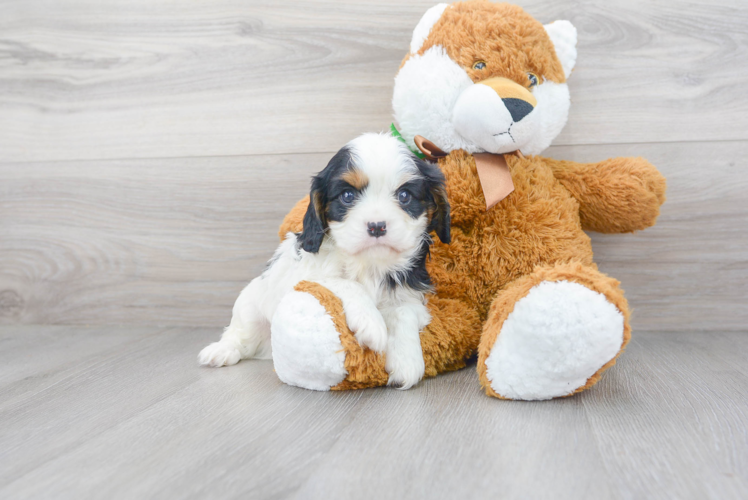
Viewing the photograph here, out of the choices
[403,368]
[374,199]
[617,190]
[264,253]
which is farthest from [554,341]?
[264,253]

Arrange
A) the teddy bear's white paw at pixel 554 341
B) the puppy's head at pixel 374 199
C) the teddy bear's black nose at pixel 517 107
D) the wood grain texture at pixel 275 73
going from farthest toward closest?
the wood grain texture at pixel 275 73 < the teddy bear's black nose at pixel 517 107 < the puppy's head at pixel 374 199 < the teddy bear's white paw at pixel 554 341

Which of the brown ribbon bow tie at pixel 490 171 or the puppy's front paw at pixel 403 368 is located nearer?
the puppy's front paw at pixel 403 368

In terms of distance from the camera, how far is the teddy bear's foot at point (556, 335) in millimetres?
996

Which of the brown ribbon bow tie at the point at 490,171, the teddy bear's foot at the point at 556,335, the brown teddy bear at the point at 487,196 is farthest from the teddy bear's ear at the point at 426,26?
the teddy bear's foot at the point at 556,335

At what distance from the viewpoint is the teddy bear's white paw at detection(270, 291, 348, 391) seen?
1082 millimetres

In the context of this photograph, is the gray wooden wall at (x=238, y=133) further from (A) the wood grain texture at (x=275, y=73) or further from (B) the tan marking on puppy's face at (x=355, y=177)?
(B) the tan marking on puppy's face at (x=355, y=177)

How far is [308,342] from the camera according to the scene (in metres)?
1.08

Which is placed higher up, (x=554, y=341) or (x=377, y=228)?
(x=377, y=228)

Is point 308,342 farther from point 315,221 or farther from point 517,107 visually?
point 517,107

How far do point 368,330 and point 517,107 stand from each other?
601 mm

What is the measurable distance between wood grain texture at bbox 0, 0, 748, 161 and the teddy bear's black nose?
0.47 meters

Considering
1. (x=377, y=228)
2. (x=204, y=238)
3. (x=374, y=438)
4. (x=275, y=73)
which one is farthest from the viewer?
(x=204, y=238)

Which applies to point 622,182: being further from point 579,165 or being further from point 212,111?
point 212,111

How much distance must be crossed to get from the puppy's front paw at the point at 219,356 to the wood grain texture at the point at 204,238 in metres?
0.44
